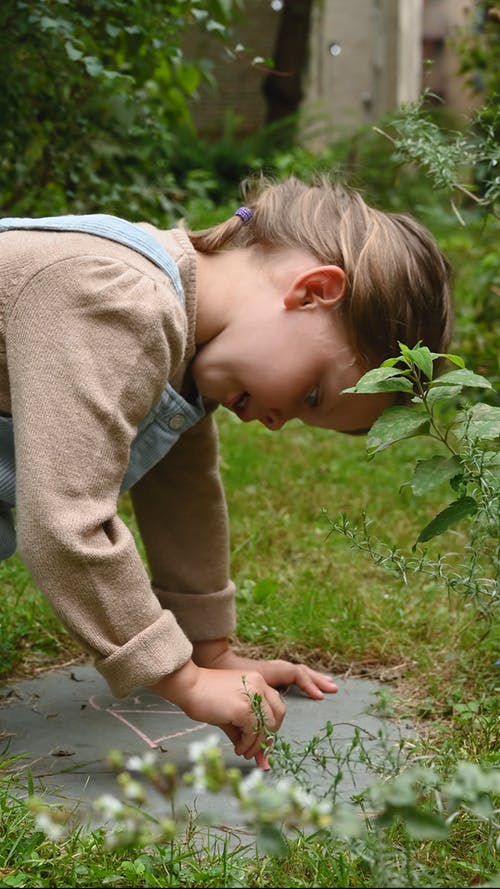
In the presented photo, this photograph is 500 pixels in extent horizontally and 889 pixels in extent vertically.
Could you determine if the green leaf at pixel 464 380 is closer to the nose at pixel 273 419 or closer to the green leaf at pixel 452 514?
the green leaf at pixel 452 514

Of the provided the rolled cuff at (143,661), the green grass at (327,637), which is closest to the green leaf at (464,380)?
the green grass at (327,637)

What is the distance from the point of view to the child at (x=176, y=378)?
165 cm

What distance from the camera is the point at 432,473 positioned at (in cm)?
150

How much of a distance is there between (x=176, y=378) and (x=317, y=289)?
0.31 metres

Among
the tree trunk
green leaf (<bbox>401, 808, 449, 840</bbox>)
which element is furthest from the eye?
the tree trunk

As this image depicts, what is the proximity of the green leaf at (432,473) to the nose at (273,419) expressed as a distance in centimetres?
51

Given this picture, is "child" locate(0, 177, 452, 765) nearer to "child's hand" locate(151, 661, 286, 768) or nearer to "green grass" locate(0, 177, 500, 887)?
"child's hand" locate(151, 661, 286, 768)

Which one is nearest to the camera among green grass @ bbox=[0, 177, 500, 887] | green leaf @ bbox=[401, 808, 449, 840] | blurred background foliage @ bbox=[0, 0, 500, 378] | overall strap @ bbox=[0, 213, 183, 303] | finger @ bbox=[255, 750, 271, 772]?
green leaf @ bbox=[401, 808, 449, 840]

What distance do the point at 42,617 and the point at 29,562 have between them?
80 cm

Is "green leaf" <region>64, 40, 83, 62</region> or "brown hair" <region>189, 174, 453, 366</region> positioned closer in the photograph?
"brown hair" <region>189, 174, 453, 366</region>

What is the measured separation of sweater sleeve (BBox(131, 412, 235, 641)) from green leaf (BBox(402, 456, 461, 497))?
0.87 meters

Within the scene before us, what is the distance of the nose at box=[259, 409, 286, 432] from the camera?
6.54 feet

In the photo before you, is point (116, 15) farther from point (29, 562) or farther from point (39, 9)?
point (29, 562)

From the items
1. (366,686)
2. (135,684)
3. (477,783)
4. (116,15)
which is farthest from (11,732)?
(116,15)
